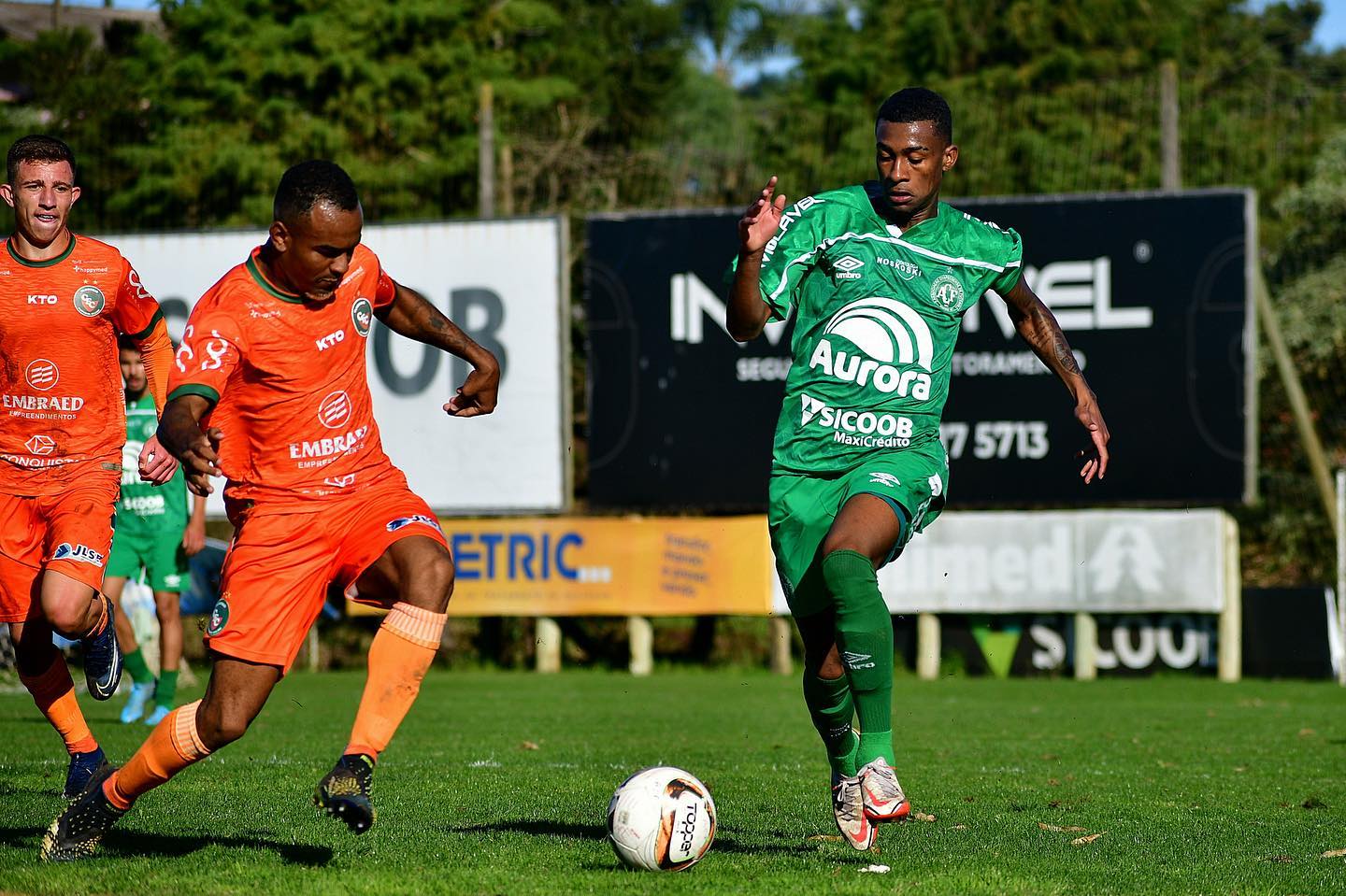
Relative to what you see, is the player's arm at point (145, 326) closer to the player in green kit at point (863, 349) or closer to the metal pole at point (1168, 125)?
the player in green kit at point (863, 349)

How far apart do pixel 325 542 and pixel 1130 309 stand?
13.2 m

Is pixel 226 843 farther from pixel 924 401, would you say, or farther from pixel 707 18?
pixel 707 18

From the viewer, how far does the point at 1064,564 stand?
56.3ft

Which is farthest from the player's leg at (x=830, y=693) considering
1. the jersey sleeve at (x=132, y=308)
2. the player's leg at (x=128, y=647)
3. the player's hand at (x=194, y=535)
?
the player's leg at (x=128, y=647)

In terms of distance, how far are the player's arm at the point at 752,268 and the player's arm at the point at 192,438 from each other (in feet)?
5.79

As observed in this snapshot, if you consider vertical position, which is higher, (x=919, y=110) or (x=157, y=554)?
(x=919, y=110)

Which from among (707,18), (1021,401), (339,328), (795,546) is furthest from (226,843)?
(707,18)

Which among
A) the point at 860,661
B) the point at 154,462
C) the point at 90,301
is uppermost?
the point at 90,301

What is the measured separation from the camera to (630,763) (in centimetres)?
894

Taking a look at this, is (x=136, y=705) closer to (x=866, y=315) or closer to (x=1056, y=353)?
(x=866, y=315)

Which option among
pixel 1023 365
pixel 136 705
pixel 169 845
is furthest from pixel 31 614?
pixel 1023 365

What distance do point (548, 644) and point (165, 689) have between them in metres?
7.53

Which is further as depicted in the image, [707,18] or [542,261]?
[707,18]

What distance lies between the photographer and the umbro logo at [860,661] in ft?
18.8
